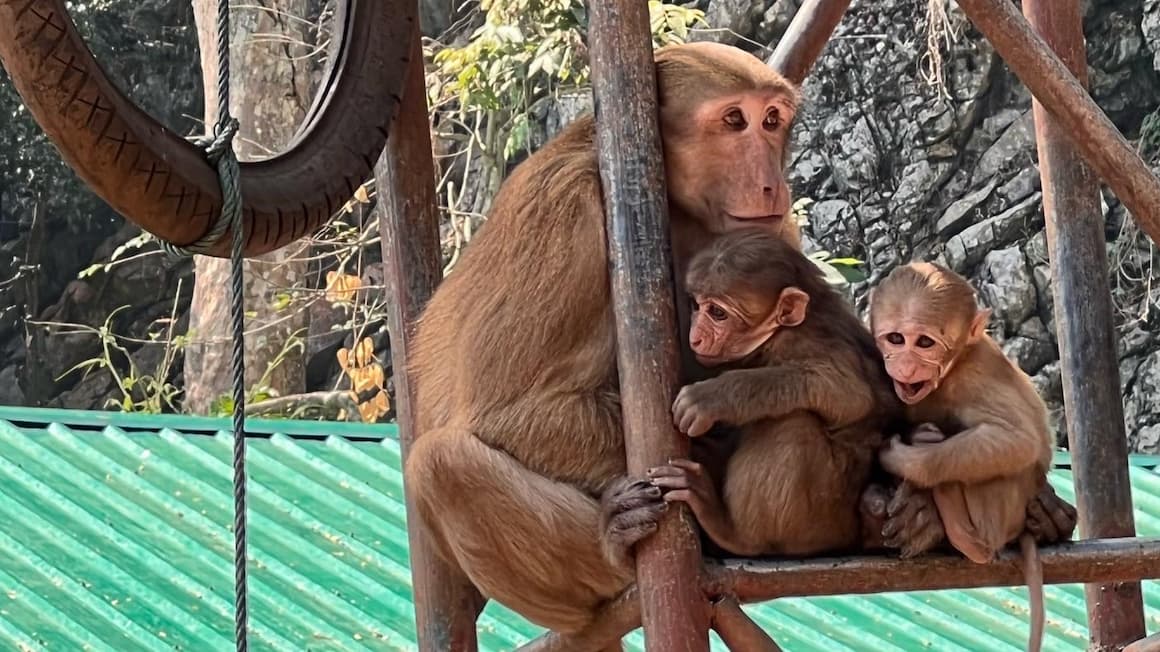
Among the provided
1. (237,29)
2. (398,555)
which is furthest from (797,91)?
(237,29)

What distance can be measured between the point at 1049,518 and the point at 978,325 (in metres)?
0.44

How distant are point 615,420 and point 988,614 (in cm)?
280

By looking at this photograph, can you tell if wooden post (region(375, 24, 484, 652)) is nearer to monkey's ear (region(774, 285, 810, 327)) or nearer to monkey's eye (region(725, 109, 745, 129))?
monkey's eye (region(725, 109, 745, 129))

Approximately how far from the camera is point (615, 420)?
144 inches

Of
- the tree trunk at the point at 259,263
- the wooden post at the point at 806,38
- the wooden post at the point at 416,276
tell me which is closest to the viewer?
the wooden post at the point at 416,276

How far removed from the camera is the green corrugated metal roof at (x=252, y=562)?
5512 mm

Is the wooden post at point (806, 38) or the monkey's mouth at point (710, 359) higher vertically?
the wooden post at point (806, 38)

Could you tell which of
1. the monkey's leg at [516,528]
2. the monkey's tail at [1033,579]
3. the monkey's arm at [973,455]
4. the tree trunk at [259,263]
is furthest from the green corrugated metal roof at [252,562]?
the tree trunk at [259,263]

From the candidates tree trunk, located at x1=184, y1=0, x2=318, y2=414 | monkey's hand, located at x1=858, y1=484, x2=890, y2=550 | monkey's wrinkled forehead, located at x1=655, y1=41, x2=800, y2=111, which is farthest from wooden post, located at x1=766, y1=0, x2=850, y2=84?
tree trunk, located at x1=184, y1=0, x2=318, y2=414

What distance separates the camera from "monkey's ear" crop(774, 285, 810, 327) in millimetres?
3525

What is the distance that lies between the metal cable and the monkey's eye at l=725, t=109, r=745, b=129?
3.62 feet

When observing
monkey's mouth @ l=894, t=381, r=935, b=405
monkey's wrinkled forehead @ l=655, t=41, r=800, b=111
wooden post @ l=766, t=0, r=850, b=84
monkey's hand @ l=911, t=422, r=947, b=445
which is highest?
wooden post @ l=766, t=0, r=850, b=84

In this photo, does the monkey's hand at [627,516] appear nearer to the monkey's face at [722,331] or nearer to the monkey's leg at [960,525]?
the monkey's face at [722,331]

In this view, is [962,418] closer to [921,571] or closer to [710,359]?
[921,571]
